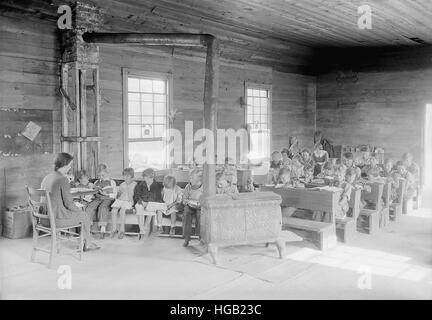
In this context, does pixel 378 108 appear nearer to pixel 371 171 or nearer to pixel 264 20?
pixel 371 171

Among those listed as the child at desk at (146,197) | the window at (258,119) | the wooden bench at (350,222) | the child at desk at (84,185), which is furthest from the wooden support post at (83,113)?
the window at (258,119)

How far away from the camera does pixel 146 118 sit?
430 inches

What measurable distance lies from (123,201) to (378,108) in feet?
33.5

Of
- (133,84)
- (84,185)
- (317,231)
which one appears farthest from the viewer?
(133,84)

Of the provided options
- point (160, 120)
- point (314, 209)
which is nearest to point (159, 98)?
point (160, 120)

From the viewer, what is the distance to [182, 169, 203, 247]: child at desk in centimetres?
778

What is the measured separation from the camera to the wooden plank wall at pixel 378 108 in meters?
14.7

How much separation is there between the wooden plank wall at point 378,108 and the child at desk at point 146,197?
9.46 m

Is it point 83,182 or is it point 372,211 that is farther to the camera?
point 372,211

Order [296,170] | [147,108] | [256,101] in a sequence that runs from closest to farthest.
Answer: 1. [296,170]
2. [147,108]
3. [256,101]

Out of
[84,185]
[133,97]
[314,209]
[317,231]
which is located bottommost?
[317,231]

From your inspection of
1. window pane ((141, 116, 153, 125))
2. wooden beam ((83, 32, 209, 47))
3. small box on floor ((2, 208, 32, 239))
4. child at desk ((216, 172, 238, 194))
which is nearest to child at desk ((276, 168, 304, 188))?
child at desk ((216, 172, 238, 194))

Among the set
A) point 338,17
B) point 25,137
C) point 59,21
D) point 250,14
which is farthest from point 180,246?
point 338,17

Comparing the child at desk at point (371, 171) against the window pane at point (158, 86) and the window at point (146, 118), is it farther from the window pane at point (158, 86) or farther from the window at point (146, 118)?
the window pane at point (158, 86)
